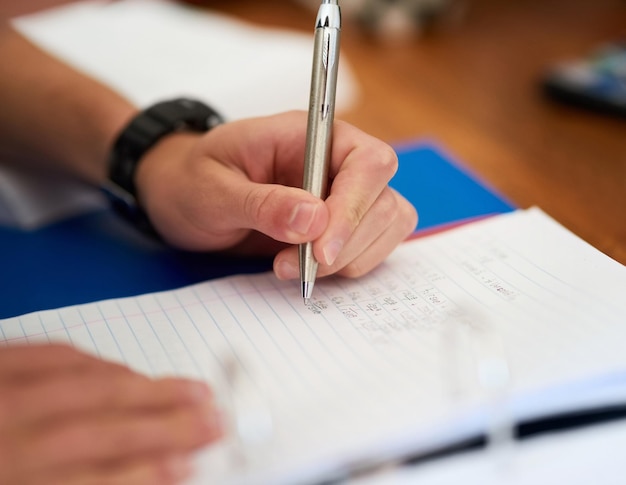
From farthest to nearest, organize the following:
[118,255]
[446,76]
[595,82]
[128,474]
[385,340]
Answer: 1. [446,76]
2. [595,82]
3. [118,255]
4. [385,340]
5. [128,474]

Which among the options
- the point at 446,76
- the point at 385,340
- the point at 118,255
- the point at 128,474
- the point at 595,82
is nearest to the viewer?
the point at 128,474

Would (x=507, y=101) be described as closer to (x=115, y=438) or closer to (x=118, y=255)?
(x=118, y=255)

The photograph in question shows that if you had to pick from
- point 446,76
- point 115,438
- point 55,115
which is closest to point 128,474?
point 115,438

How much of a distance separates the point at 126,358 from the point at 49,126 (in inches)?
14.2

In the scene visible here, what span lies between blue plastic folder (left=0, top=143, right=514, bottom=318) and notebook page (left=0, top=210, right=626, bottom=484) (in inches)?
1.6

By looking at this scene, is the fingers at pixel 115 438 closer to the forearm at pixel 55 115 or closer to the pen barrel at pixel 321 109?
the pen barrel at pixel 321 109

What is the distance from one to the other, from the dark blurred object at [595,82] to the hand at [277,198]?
0.47 m

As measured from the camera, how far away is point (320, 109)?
0.48 m

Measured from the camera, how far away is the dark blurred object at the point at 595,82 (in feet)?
2.84

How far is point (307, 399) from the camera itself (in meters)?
0.37

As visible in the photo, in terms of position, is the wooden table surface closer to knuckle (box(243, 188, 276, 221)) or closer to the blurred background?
the blurred background

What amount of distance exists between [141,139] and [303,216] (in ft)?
0.75

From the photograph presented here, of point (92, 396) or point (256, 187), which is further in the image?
point (256, 187)

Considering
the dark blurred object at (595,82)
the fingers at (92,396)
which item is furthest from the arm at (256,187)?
the dark blurred object at (595,82)
